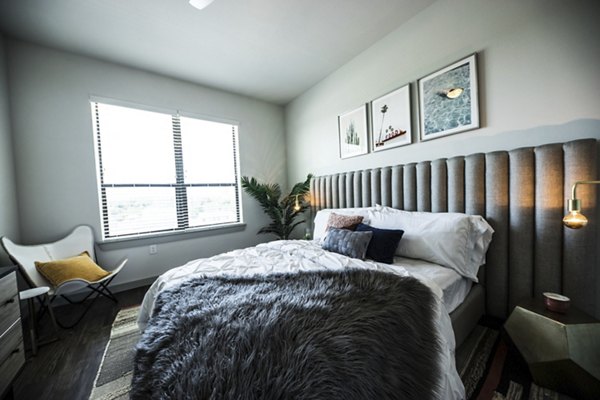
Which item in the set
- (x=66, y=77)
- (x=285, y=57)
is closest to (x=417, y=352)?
(x=285, y=57)

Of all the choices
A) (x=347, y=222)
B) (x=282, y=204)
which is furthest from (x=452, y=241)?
(x=282, y=204)

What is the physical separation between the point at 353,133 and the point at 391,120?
19.7 inches

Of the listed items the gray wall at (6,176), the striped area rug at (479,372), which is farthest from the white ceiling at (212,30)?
the striped area rug at (479,372)

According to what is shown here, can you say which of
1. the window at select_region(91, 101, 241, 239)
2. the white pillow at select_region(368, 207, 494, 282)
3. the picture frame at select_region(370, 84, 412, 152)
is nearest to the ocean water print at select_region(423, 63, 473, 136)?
the picture frame at select_region(370, 84, 412, 152)

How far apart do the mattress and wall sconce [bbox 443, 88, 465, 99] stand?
4.65ft

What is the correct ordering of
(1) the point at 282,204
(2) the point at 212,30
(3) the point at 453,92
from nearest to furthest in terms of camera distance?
(3) the point at 453,92 < (2) the point at 212,30 < (1) the point at 282,204

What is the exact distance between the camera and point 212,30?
2031 millimetres

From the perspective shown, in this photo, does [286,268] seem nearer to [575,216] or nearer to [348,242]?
[348,242]

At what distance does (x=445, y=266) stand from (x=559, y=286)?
621mm

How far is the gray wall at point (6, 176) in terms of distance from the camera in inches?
70.9

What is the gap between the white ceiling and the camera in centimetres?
177

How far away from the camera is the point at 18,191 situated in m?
2.03

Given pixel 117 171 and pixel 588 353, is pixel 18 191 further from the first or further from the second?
pixel 588 353

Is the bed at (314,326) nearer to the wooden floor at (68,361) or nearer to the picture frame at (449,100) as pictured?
the wooden floor at (68,361)
